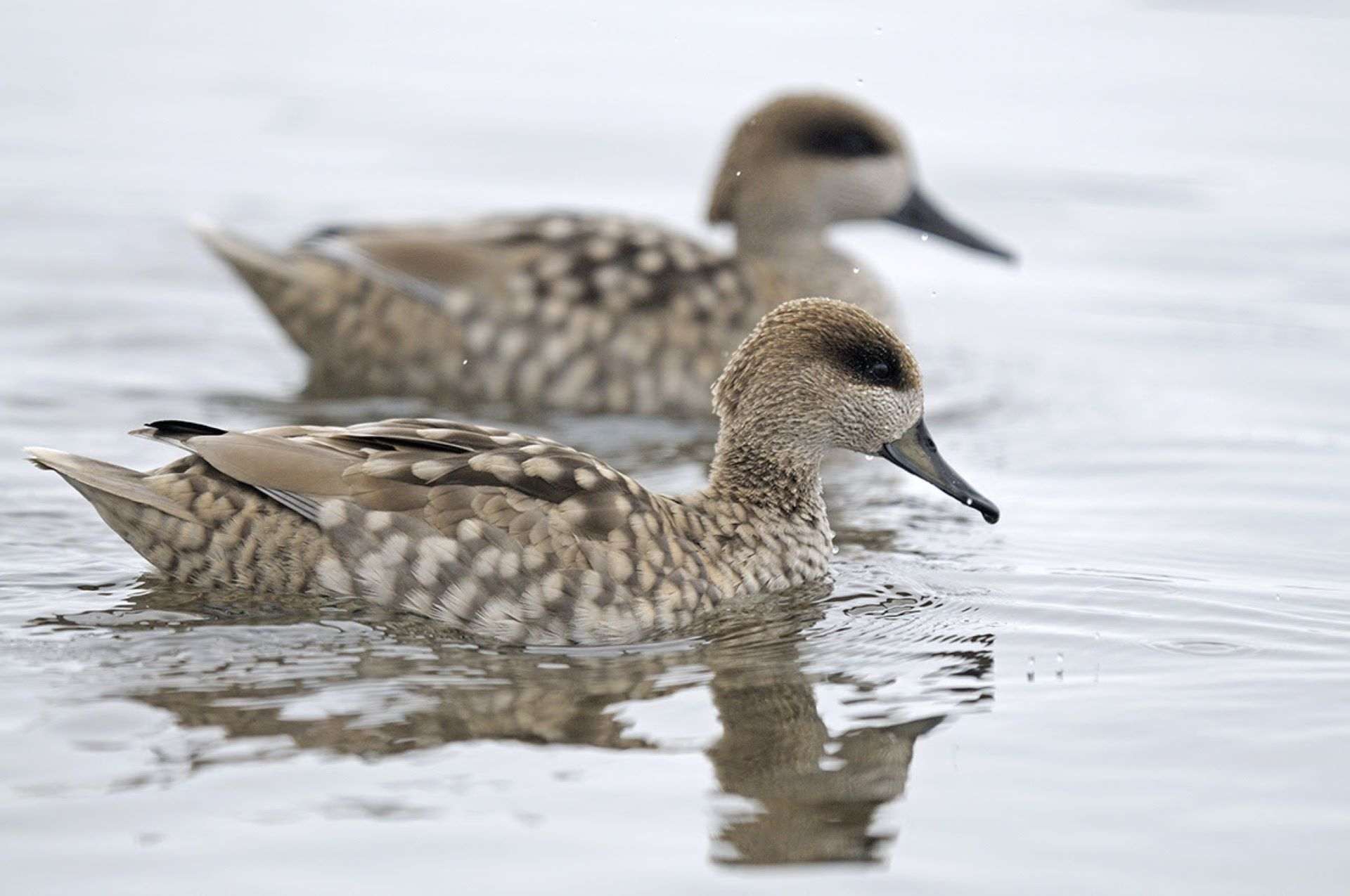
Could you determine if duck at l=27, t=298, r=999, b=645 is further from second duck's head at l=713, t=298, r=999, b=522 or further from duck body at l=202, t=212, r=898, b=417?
duck body at l=202, t=212, r=898, b=417

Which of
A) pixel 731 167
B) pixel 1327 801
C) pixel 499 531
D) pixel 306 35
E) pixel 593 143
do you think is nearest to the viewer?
pixel 1327 801

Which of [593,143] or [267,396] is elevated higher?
[593,143]

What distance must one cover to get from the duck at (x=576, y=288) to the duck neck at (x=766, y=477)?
9.68ft

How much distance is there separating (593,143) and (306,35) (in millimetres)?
3740

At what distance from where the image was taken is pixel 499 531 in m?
7.32

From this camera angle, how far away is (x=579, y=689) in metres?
6.79

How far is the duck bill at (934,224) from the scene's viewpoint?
12312mm

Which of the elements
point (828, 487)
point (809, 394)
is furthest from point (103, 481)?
point (828, 487)

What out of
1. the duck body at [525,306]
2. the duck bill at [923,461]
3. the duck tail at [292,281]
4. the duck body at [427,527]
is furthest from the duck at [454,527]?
the duck tail at [292,281]

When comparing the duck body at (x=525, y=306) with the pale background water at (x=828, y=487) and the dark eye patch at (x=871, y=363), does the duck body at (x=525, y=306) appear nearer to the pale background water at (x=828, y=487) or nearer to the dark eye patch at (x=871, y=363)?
the pale background water at (x=828, y=487)

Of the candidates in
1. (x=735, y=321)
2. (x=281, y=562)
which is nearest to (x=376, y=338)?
(x=735, y=321)

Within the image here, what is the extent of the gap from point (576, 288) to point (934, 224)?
2.27 metres

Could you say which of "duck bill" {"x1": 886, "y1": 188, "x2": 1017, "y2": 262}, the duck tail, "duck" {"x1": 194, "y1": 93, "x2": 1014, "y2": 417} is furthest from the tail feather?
"duck bill" {"x1": 886, "y1": 188, "x2": 1017, "y2": 262}

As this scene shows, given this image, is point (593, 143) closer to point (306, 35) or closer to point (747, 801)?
point (306, 35)
